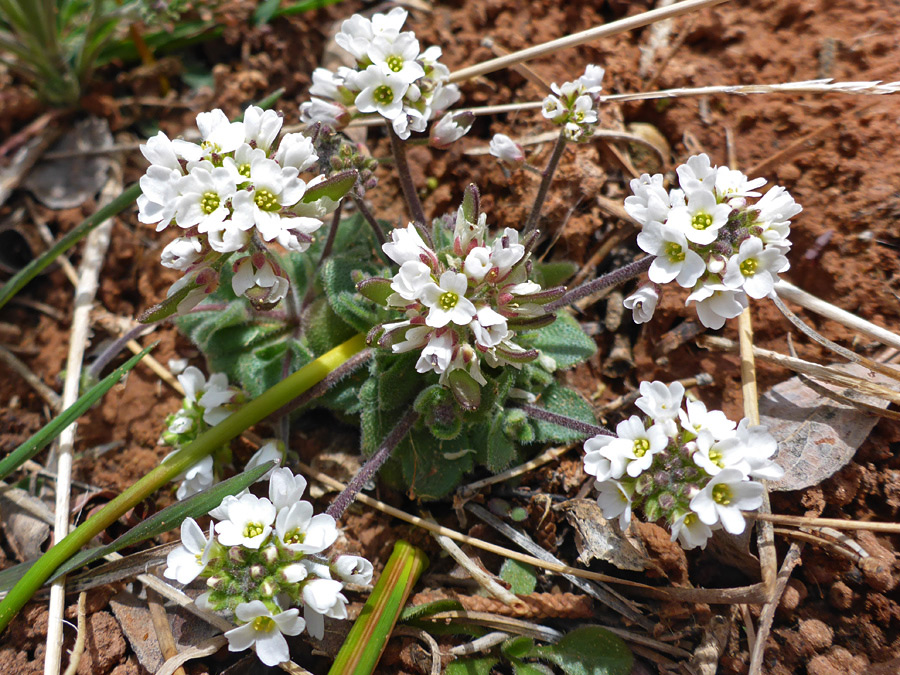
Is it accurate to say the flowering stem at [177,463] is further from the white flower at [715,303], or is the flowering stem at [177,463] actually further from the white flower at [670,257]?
the white flower at [715,303]

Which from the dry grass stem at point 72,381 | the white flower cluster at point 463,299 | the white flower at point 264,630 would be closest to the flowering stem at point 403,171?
the white flower cluster at point 463,299

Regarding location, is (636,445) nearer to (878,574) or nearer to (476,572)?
(476,572)

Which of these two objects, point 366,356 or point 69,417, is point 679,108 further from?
point 69,417

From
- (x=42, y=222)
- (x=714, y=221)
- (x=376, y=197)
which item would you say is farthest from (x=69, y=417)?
(x=714, y=221)

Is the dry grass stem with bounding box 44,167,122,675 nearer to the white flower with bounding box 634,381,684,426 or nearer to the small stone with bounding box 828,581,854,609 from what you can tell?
the white flower with bounding box 634,381,684,426

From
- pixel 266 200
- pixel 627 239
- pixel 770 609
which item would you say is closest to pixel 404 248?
pixel 266 200
